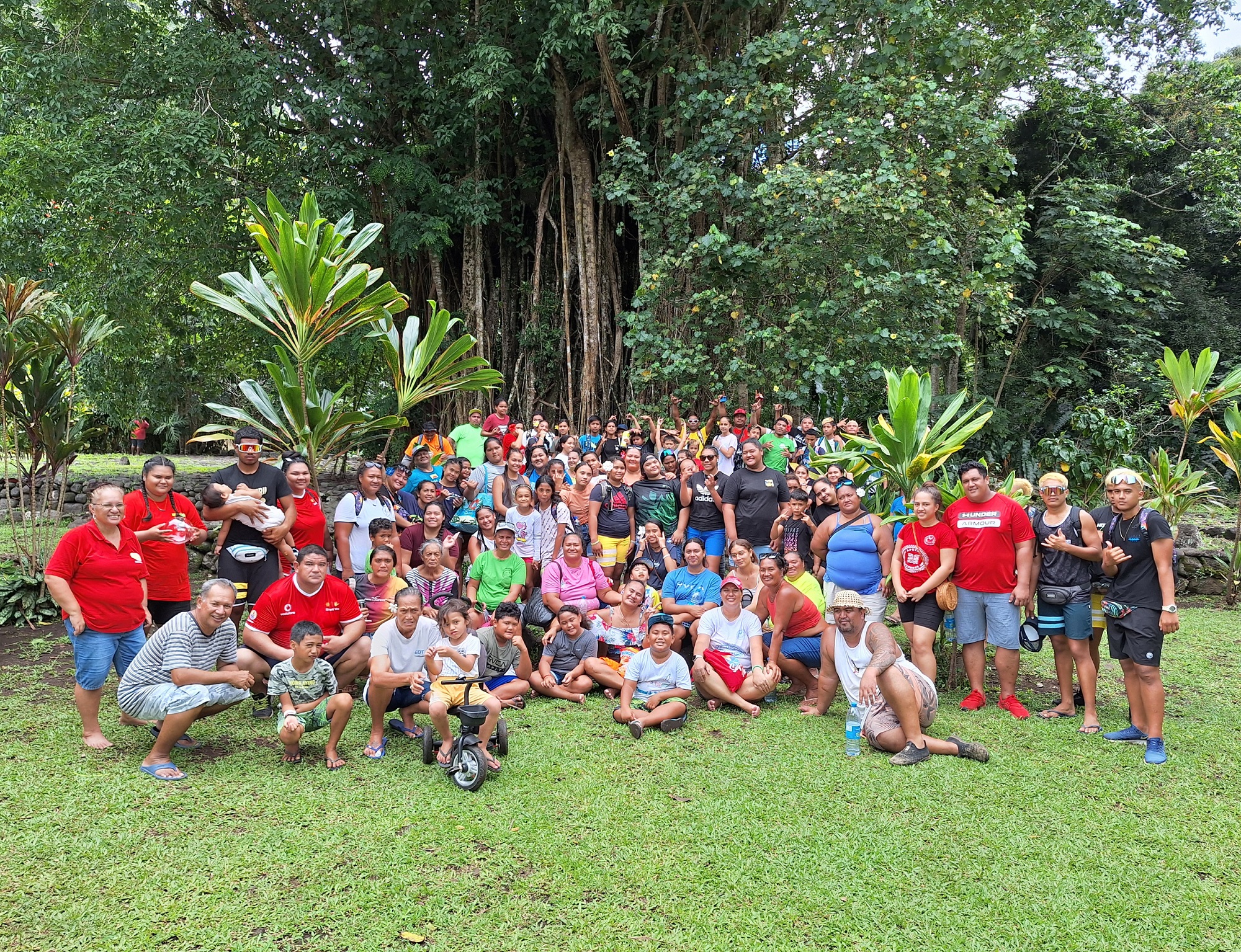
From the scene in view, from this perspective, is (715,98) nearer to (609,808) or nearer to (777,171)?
(777,171)

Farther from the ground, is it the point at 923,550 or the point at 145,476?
the point at 145,476

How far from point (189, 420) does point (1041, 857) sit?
69.7 feet

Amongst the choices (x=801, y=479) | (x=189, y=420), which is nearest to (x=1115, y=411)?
(x=801, y=479)

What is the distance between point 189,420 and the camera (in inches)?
796

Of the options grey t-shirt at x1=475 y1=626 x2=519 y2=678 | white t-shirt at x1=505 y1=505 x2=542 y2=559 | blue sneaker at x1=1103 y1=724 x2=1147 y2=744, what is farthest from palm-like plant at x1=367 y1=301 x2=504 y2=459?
blue sneaker at x1=1103 y1=724 x2=1147 y2=744

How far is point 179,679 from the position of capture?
3807mm

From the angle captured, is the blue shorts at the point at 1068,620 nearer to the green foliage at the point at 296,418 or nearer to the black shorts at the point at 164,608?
the green foliage at the point at 296,418

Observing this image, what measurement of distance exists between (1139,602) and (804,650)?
1820 mm

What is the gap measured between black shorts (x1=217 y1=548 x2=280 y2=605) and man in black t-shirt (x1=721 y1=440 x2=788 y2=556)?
309cm

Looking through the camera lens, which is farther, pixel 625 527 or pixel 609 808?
pixel 625 527

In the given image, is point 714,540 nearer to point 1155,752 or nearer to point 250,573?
point 1155,752

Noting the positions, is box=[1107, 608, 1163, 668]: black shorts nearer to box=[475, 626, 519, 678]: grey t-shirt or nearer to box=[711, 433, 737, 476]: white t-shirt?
box=[475, 626, 519, 678]: grey t-shirt

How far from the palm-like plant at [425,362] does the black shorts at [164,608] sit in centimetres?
179

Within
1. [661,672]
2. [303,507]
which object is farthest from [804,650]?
[303,507]
